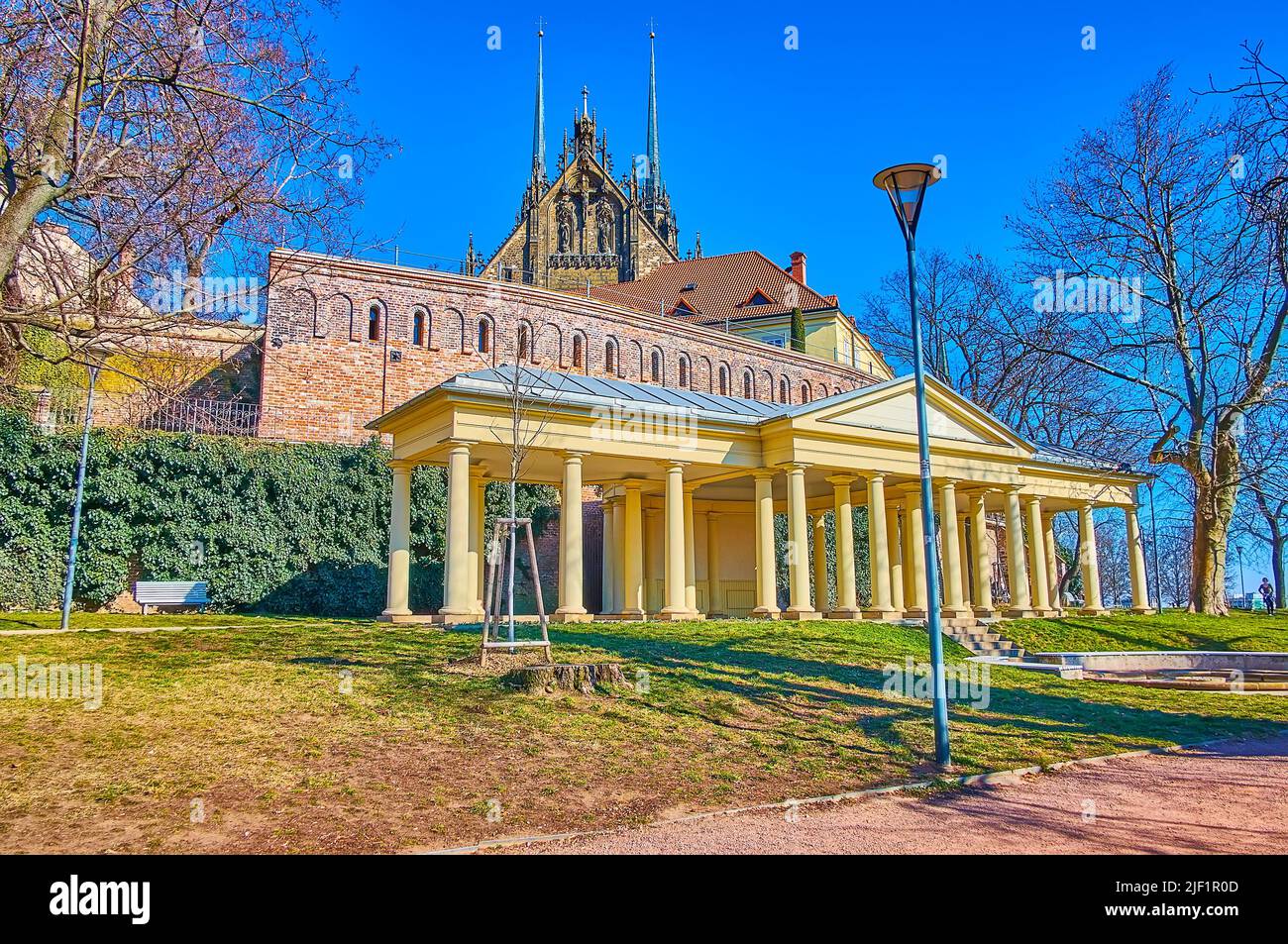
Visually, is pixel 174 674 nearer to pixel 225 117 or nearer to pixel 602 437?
pixel 225 117

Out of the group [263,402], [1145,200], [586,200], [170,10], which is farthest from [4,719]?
[586,200]

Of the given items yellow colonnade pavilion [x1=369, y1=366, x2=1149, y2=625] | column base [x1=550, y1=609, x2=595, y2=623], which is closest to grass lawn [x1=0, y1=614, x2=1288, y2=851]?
column base [x1=550, y1=609, x2=595, y2=623]

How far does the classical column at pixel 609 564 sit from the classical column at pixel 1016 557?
40.2ft

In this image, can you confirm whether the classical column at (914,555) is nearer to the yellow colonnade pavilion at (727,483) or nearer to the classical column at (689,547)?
the yellow colonnade pavilion at (727,483)

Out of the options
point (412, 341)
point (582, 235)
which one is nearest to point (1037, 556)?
point (412, 341)

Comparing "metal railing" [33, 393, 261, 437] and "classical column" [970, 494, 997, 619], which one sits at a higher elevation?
"metal railing" [33, 393, 261, 437]

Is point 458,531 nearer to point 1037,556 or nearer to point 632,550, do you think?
point 632,550

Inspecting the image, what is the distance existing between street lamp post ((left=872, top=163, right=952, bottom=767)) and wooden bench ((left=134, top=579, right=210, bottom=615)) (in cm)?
2027

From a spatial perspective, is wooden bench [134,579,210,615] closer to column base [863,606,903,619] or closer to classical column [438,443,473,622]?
classical column [438,443,473,622]

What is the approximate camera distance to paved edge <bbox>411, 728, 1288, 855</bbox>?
279 inches

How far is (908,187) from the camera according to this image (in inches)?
427

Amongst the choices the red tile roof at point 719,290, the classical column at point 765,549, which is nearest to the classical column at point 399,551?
the classical column at point 765,549

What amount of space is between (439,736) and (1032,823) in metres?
5.85

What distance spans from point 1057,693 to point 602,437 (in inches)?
438
